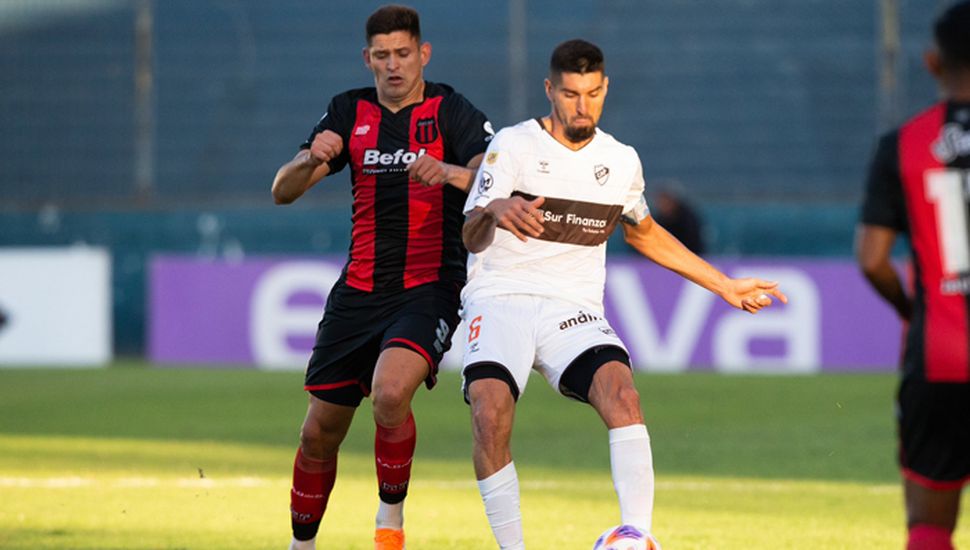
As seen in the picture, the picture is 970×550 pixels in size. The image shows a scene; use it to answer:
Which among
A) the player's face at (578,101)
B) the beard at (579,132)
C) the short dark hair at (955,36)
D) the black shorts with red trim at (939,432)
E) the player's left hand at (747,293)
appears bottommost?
the player's left hand at (747,293)

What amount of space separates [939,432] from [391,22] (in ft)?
10.7

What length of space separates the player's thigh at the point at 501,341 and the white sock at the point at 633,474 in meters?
0.47

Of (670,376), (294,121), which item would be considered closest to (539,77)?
(294,121)

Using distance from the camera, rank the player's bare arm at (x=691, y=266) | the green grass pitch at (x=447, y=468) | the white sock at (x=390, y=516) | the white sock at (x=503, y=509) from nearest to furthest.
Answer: the white sock at (x=503, y=509) < the player's bare arm at (x=691, y=266) < the white sock at (x=390, y=516) < the green grass pitch at (x=447, y=468)

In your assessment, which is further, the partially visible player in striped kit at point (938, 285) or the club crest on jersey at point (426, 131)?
the club crest on jersey at point (426, 131)

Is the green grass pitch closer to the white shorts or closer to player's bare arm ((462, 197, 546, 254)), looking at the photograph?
the white shorts

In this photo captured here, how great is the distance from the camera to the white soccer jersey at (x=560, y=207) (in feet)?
20.9

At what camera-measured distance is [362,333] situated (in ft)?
22.3

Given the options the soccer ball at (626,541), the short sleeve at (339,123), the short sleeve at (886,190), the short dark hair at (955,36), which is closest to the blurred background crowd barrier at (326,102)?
the short sleeve at (339,123)

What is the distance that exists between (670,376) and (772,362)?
46.5 inches

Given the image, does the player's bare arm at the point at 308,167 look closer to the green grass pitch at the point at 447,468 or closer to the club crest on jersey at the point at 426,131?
the club crest on jersey at the point at 426,131

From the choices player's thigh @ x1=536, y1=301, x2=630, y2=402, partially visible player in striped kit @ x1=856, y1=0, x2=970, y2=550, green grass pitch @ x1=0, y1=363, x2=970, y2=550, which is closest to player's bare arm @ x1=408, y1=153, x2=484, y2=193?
player's thigh @ x1=536, y1=301, x2=630, y2=402

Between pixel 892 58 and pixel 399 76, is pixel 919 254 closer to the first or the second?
pixel 399 76

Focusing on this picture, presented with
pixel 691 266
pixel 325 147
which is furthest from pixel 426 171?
pixel 691 266
